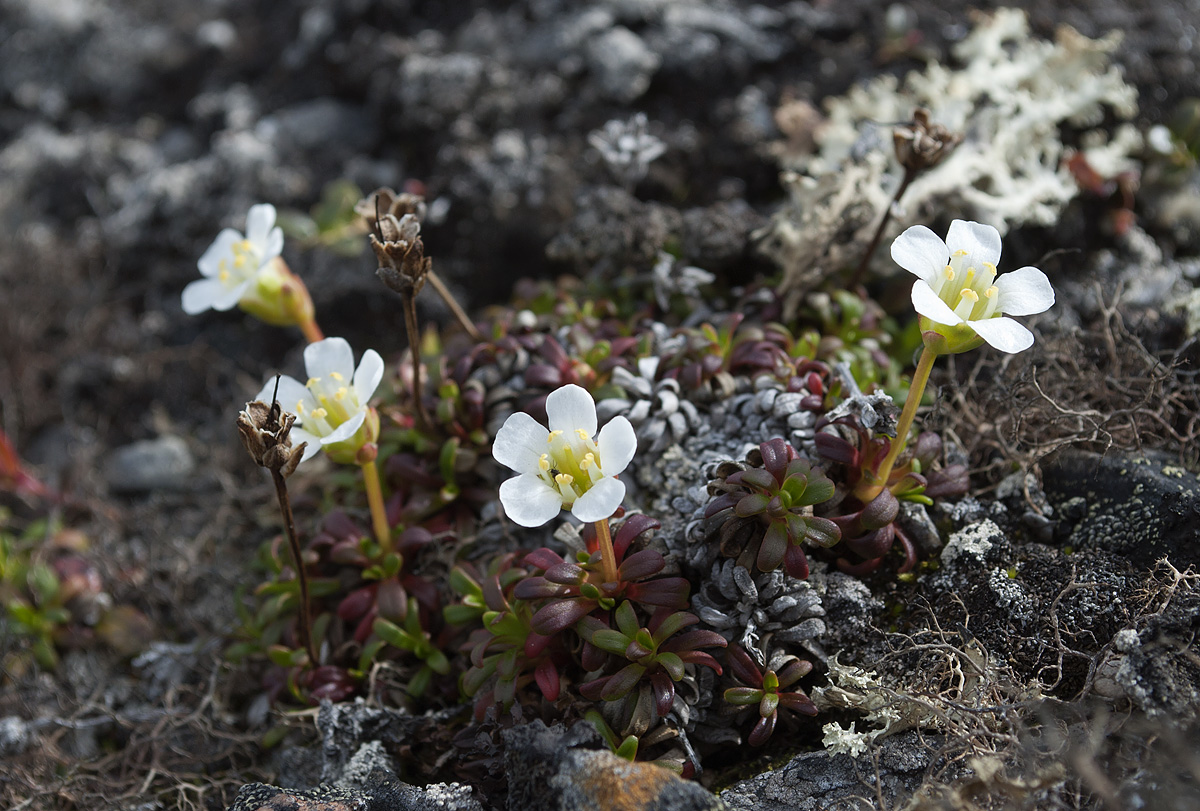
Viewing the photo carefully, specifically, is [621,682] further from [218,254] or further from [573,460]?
[218,254]

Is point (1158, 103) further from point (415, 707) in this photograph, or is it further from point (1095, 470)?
point (415, 707)

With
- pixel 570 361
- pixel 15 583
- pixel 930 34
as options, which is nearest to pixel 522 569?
pixel 570 361

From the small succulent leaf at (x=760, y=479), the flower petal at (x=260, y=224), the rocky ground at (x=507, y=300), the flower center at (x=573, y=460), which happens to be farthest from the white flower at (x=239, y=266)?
the small succulent leaf at (x=760, y=479)

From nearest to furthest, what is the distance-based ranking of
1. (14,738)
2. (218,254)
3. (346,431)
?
(346,431) → (14,738) → (218,254)

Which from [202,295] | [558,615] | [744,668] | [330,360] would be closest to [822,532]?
[744,668]

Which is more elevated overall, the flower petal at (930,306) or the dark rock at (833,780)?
the flower petal at (930,306)

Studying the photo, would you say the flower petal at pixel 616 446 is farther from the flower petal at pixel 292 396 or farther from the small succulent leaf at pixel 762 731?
the flower petal at pixel 292 396

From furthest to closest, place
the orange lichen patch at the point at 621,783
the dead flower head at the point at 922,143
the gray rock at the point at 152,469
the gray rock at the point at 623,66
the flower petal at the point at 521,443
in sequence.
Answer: the gray rock at the point at 623,66 < the gray rock at the point at 152,469 < the dead flower head at the point at 922,143 < the flower petal at the point at 521,443 < the orange lichen patch at the point at 621,783
